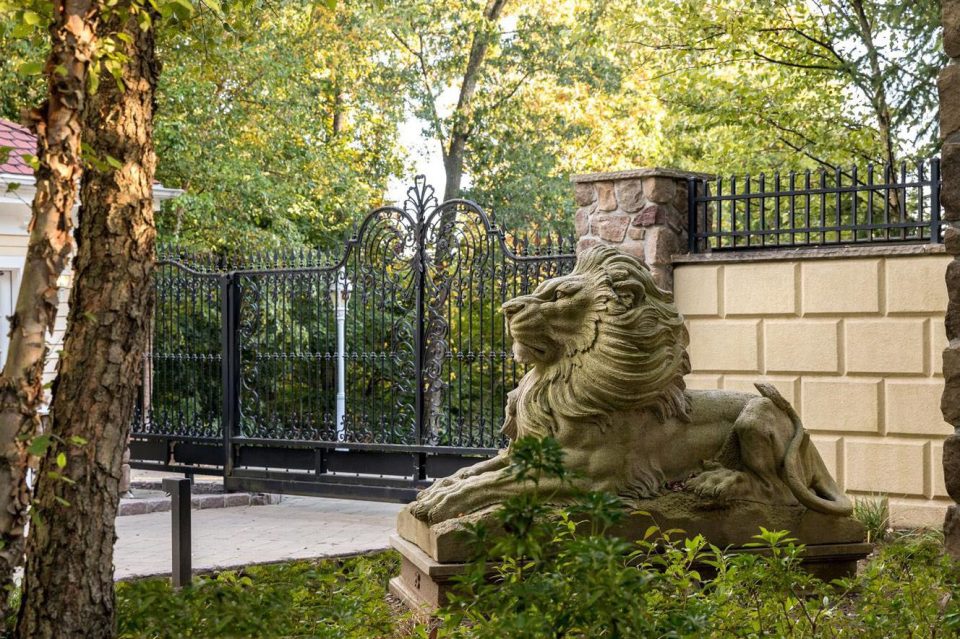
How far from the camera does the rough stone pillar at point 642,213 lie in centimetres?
991

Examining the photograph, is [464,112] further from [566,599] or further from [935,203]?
[566,599]

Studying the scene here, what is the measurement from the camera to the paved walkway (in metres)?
8.61

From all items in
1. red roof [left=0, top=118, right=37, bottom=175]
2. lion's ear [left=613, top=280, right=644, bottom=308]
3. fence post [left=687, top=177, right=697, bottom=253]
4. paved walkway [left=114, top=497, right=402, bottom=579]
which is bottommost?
paved walkway [left=114, top=497, right=402, bottom=579]

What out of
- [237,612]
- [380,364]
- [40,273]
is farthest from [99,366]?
[380,364]

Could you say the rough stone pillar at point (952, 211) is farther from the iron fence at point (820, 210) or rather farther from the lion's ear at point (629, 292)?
the iron fence at point (820, 210)

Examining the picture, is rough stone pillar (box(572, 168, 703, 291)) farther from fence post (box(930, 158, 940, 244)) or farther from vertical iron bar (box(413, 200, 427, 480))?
vertical iron bar (box(413, 200, 427, 480))

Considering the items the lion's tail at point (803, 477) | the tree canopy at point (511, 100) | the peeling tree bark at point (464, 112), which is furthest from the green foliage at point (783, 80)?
the lion's tail at point (803, 477)

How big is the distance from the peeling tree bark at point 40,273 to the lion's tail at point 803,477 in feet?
11.3

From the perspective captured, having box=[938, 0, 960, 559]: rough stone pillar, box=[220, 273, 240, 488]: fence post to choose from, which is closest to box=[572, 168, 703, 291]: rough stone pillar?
box=[220, 273, 240, 488]: fence post

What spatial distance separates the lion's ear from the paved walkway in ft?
11.6

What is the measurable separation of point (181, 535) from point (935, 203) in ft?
19.2

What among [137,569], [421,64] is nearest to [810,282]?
[137,569]

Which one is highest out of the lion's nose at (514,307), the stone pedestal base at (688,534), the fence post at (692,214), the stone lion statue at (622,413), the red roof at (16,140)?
the red roof at (16,140)

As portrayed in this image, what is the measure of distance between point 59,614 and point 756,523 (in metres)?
3.31
